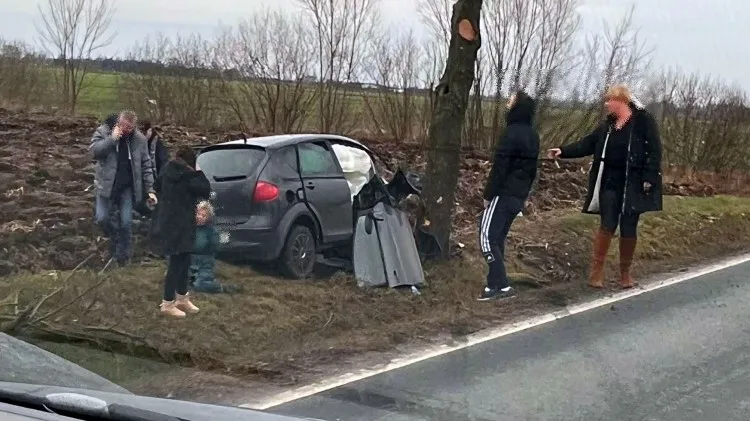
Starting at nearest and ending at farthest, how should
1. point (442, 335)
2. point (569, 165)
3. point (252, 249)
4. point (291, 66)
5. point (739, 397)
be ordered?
point (739, 397)
point (442, 335)
point (252, 249)
point (291, 66)
point (569, 165)

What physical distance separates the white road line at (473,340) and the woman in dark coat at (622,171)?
0.58m

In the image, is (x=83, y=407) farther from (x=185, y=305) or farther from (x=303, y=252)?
(x=303, y=252)

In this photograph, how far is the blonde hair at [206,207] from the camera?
828 centimetres

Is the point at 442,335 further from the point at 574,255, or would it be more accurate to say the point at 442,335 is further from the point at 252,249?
the point at 574,255

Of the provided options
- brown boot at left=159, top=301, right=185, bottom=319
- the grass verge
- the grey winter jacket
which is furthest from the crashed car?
brown boot at left=159, top=301, right=185, bottom=319

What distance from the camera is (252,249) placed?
360 inches

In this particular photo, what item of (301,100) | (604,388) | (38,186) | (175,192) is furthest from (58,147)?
(604,388)

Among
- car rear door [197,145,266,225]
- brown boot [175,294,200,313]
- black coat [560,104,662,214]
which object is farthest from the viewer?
black coat [560,104,662,214]

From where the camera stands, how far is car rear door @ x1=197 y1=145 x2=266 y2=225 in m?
8.98

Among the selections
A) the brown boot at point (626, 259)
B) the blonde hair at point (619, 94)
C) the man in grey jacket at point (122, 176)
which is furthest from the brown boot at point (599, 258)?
the man in grey jacket at point (122, 176)

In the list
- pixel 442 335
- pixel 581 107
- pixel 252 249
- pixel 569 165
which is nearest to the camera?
pixel 442 335

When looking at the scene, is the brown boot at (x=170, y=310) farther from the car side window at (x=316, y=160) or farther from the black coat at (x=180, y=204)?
the car side window at (x=316, y=160)

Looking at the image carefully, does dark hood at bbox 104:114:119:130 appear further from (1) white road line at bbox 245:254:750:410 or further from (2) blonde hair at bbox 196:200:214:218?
(1) white road line at bbox 245:254:750:410

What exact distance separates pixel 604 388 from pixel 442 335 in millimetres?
1843
